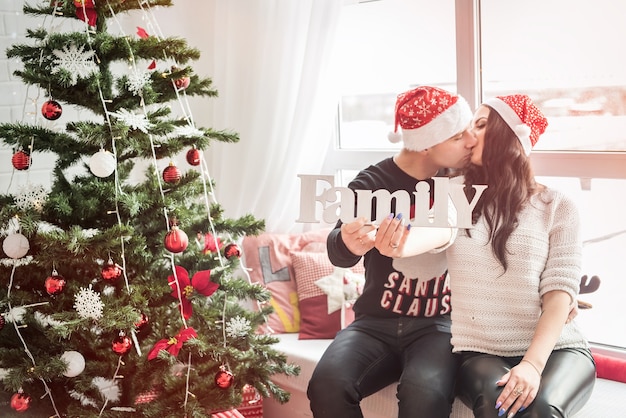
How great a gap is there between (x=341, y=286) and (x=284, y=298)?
0.25 metres

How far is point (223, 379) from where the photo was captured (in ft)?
6.11

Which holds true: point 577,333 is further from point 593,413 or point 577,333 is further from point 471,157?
point 471,157

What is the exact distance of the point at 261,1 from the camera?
2.81 meters

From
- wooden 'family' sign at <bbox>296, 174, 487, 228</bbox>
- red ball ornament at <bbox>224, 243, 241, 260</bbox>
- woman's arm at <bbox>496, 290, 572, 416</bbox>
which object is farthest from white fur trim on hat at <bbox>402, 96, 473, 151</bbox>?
red ball ornament at <bbox>224, 243, 241, 260</bbox>

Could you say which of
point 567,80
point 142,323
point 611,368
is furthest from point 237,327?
point 567,80

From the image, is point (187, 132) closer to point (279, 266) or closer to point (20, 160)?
point (20, 160)

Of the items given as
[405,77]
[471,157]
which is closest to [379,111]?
[405,77]

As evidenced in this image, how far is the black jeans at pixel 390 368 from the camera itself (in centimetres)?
176

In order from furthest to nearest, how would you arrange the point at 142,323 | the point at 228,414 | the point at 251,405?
the point at 251,405 < the point at 228,414 < the point at 142,323

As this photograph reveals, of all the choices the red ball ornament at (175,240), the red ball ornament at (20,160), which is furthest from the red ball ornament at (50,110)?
the red ball ornament at (175,240)

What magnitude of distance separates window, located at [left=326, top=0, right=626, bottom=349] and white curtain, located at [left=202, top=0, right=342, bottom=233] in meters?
0.40

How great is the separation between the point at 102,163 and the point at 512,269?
1047 millimetres

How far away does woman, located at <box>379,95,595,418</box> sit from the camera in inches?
67.4

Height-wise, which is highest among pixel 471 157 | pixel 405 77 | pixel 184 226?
pixel 405 77
